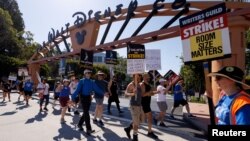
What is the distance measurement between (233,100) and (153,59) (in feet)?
37.8

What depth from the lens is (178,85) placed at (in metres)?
13.2

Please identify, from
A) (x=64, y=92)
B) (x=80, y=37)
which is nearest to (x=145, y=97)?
(x=64, y=92)

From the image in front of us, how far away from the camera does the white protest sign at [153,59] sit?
14.2m

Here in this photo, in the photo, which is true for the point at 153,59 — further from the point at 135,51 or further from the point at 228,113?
the point at 228,113

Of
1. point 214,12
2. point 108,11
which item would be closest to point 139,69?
point 214,12

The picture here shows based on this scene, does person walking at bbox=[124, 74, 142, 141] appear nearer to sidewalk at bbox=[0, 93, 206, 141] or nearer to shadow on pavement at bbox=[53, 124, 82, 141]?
sidewalk at bbox=[0, 93, 206, 141]

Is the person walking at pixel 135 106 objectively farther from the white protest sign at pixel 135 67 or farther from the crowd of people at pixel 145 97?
the white protest sign at pixel 135 67

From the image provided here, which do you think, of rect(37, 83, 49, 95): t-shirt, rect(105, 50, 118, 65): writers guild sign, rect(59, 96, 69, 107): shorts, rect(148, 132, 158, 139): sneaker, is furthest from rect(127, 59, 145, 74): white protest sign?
rect(37, 83, 49, 95): t-shirt

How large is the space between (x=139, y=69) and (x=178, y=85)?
4.88 metres

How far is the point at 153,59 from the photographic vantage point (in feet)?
46.6

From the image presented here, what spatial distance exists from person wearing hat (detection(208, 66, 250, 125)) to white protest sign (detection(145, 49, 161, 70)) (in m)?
11.1

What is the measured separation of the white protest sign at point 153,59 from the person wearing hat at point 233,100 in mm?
11091

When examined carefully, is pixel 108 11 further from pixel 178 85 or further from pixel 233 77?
pixel 233 77

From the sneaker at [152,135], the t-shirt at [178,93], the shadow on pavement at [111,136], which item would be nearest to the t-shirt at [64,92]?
the shadow on pavement at [111,136]
